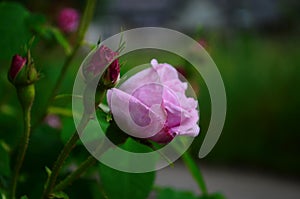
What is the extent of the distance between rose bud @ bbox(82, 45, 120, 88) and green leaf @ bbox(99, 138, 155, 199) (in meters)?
0.11

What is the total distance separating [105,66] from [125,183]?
13 centimetres

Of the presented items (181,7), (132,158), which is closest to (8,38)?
(132,158)

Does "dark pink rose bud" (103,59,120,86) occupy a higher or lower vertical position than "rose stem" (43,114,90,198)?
higher

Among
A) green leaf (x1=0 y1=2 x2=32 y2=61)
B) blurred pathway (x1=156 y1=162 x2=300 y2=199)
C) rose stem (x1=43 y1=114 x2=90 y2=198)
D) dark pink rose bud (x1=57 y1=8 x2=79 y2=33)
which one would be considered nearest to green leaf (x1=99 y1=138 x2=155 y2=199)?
rose stem (x1=43 y1=114 x2=90 y2=198)

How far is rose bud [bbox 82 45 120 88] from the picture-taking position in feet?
1.28

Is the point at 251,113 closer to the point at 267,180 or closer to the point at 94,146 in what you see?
the point at 267,180

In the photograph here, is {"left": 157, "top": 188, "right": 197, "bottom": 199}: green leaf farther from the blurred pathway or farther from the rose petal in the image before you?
the blurred pathway

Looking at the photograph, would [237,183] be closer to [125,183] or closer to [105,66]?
[125,183]

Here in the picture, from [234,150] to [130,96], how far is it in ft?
14.3

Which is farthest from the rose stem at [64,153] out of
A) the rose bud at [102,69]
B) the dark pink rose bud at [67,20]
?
the dark pink rose bud at [67,20]

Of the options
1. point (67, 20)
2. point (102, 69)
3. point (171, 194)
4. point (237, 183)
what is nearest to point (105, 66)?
point (102, 69)

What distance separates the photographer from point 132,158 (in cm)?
50

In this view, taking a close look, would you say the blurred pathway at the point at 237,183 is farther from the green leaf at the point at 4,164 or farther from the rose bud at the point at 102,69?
the rose bud at the point at 102,69

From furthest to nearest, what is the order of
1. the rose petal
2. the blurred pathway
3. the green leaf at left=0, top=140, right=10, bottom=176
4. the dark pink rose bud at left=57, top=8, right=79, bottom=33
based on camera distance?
1. the blurred pathway
2. the dark pink rose bud at left=57, top=8, right=79, bottom=33
3. the green leaf at left=0, top=140, right=10, bottom=176
4. the rose petal
